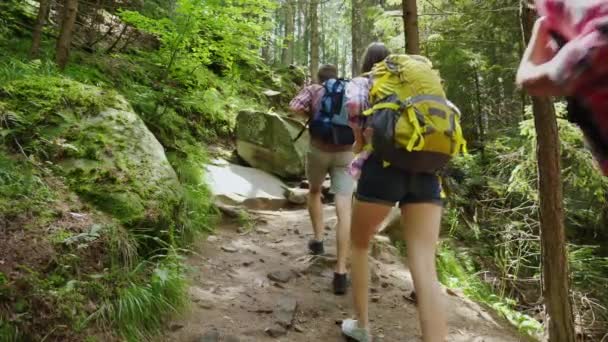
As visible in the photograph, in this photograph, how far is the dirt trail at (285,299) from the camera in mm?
3727

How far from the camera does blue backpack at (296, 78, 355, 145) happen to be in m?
4.41

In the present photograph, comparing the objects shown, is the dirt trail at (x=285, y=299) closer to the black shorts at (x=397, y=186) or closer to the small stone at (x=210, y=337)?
the small stone at (x=210, y=337)

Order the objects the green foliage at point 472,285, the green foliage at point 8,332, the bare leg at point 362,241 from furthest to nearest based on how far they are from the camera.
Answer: the green foliage at point 472,285
the bare leg at point 362,241
the green foliage at point 8,332

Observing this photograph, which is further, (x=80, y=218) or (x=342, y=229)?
(x=342, y=229)

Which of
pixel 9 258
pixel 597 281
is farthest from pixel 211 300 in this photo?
pixel 597 281

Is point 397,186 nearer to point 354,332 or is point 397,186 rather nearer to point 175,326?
point 354,332

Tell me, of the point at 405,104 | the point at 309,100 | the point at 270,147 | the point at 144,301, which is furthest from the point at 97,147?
the point at 270,147

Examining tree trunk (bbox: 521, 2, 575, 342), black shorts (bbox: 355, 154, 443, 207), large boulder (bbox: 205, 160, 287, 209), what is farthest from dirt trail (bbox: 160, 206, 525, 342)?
black shorts (bbox: 355, 154, 443, 207)

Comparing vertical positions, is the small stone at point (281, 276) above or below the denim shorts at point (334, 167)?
below

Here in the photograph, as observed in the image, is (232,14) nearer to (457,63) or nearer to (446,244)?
(446,244)

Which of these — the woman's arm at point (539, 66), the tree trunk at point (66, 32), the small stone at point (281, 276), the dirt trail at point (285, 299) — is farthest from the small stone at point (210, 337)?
the tree trunk at point (66, 32)

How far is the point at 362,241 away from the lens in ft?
10.5

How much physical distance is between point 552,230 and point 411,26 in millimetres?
2666

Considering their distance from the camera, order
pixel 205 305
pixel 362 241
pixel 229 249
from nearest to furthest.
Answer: pixel 362 241
pixel 205 305
pixel 229 249
